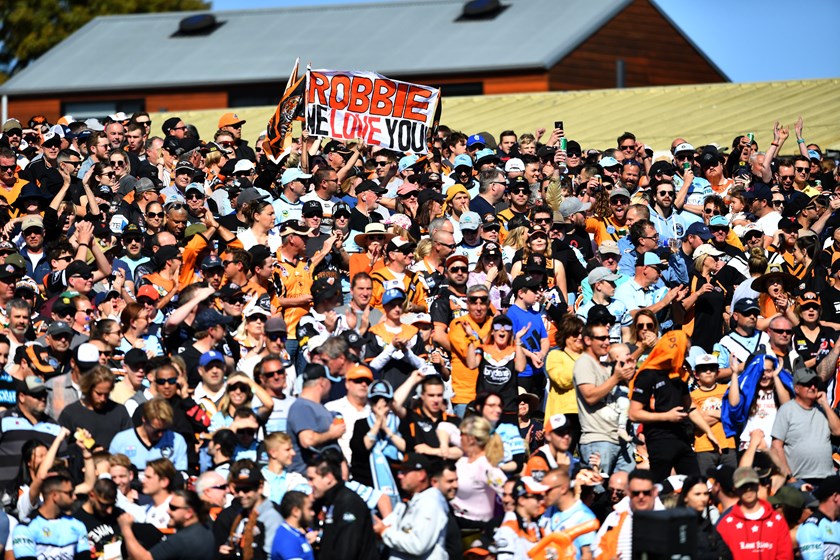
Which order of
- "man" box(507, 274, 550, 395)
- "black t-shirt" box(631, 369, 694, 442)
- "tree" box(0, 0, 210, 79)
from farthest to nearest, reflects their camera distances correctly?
1. "tree" box(0, 0, 210, 79)
2. "man" box(507, 274, 550, 395)
3. "black t-shirt" box(631, 369, 694, 442)

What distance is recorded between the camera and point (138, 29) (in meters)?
49.8

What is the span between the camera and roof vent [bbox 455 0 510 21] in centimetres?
4525

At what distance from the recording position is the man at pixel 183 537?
41.0ft

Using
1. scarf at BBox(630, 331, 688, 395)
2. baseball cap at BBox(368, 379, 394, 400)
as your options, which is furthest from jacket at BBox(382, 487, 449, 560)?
scarf at BBox(630, 331, 688, 395)

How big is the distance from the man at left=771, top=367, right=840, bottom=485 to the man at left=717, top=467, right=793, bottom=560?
133 centimetres

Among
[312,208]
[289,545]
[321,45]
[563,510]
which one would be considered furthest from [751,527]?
[321,45]

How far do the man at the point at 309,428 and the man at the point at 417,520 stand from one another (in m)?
0.66

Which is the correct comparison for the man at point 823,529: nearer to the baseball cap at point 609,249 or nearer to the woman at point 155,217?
the baseball cap at point 609,249

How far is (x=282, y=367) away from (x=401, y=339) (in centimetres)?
122

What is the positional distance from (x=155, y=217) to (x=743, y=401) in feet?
21.7

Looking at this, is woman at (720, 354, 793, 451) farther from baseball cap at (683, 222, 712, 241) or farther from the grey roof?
the grey roof

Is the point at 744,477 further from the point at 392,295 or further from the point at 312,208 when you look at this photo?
the point at 312,208

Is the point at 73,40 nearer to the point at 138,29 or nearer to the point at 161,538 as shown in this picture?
the point at 138,29

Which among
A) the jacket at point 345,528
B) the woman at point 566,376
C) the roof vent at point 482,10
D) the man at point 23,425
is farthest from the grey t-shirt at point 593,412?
the roof vent at point 482,10
